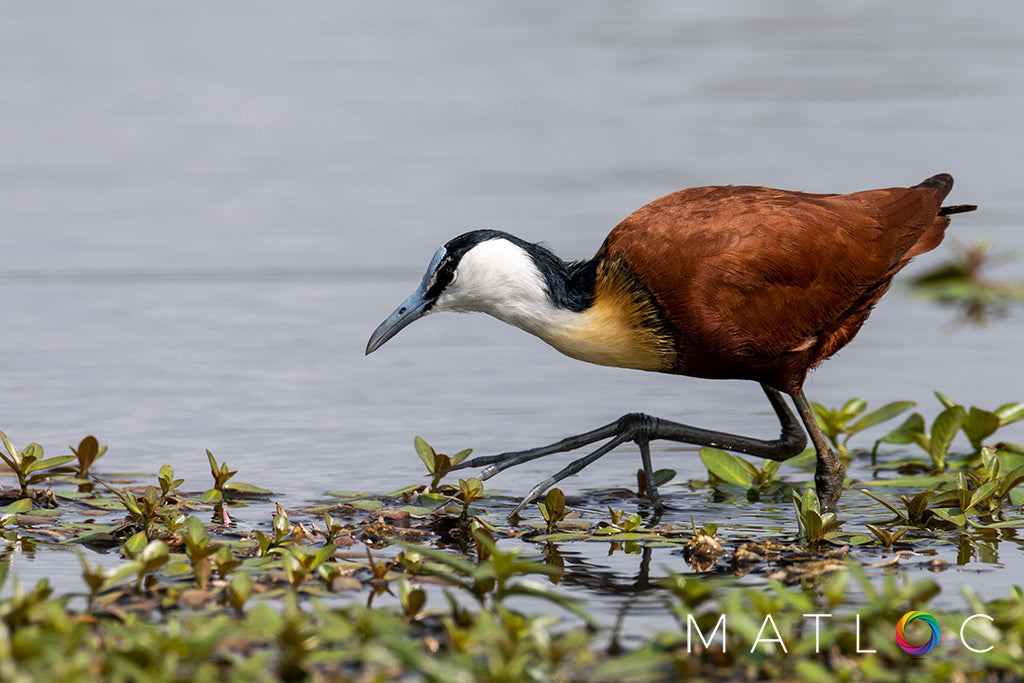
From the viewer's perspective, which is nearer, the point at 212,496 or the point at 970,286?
the point at 212,496

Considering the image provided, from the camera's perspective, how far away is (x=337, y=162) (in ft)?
36.9

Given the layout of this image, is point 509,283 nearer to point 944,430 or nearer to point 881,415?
point 881,415

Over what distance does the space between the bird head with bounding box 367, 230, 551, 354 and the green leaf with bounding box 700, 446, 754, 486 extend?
36.7 inches

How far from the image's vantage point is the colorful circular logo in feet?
13.0

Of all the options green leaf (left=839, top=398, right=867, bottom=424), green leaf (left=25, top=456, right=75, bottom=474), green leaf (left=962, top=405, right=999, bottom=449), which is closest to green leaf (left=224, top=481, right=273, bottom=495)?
green leaf (left=25, top=456, right=75, bottom=474)

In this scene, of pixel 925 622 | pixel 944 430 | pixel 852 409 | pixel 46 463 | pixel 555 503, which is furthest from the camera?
pixel 852 409

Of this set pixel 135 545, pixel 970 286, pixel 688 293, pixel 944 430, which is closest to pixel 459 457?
pixel 688 293

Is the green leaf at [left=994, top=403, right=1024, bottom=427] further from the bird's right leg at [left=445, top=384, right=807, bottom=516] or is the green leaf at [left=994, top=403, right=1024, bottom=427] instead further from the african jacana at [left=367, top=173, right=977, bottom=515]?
the bird's right leg at [left=445, top=384, right=807, bottom=516]

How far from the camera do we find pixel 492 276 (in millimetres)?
5770

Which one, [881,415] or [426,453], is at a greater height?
[881,415]

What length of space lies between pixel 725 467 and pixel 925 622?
2.00 meters

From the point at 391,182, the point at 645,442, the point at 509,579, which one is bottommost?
the point at 509,579

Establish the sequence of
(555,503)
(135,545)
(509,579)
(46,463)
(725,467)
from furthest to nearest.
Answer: (725,467)
(46,463)
(555,503)
(135,545)
(509,579)

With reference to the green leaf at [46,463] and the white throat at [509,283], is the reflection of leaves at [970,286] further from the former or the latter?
the green leaf at [46,463]
